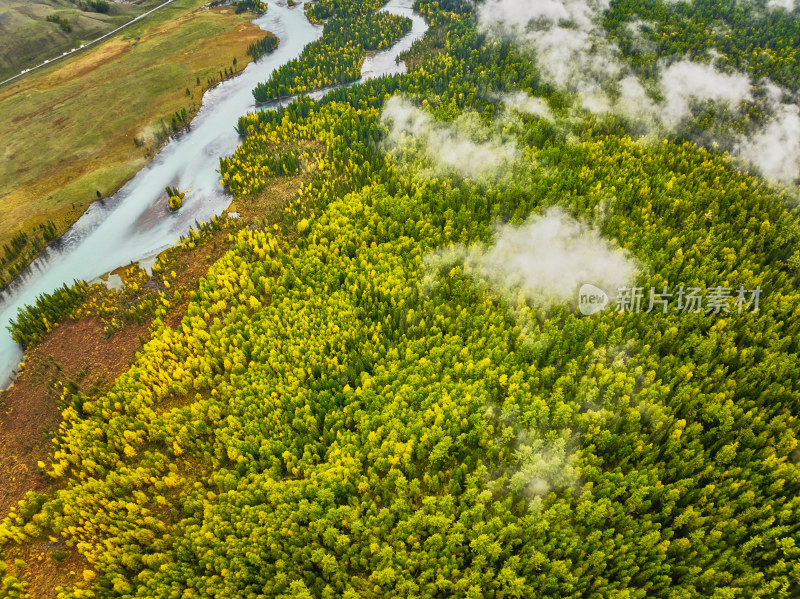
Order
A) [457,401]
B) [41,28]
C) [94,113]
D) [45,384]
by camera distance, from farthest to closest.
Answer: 1. [41,28]
2. [94,113]
3. [45,384]
4. [457,401]

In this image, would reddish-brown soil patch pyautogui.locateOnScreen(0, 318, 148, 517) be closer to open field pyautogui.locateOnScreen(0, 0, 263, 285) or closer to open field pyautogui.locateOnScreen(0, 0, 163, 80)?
open field pyautogui.locateOnScreen(0, 0, 263, 285)

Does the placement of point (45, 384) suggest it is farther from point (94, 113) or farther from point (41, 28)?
point (41, 28)

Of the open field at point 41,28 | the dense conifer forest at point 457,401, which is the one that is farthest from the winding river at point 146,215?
the open field at point 41,28

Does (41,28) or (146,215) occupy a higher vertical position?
(41,28)

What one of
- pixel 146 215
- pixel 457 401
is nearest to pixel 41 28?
pixel 146 215

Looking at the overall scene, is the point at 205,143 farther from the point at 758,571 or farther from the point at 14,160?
the point at 758,571
